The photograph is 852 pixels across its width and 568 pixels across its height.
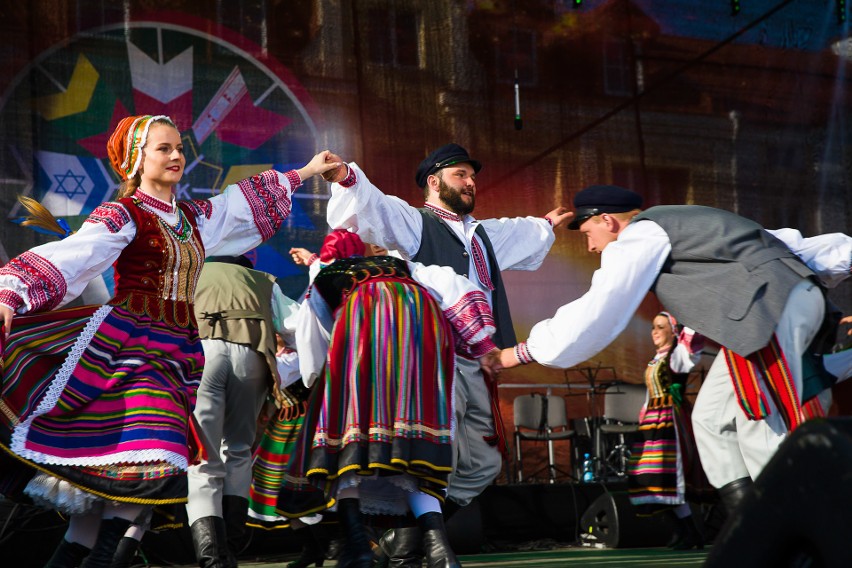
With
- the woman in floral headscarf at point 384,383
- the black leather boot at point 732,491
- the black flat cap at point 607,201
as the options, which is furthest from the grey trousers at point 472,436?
the black leather boot at point 732,491

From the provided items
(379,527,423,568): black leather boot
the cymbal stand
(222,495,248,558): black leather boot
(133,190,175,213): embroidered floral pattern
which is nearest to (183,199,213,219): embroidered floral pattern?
(133,190,175,213): embroidered floral pattern

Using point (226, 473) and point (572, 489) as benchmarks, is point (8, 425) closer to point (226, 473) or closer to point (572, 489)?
point (226, 473)

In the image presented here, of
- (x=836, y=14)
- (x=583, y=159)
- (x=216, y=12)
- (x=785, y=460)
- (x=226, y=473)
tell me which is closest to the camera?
(x=785, y=460)

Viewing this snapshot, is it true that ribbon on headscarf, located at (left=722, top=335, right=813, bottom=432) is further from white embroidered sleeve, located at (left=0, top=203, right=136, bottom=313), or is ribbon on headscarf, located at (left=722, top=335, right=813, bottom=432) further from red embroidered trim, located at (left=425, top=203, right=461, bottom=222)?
white embroidered sleeve, located at (left=0, top=203, right=136, bottom=313)

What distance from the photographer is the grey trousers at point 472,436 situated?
10.7 ft

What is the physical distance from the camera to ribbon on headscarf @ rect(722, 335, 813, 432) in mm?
2576

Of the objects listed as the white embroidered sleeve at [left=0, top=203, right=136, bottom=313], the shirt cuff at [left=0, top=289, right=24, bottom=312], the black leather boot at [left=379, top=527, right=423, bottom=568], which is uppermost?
the white embroidered sleeve at [left=0, top=203, right=136, bottom=313]

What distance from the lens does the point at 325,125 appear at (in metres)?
6.38

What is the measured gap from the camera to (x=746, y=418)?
2.85 m

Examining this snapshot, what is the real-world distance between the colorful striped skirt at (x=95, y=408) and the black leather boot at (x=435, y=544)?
2.14ft

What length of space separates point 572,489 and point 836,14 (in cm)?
440

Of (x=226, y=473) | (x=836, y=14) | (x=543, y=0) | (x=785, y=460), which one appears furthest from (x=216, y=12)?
(x=785, y=460)

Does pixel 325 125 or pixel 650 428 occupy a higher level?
pixel 325 125

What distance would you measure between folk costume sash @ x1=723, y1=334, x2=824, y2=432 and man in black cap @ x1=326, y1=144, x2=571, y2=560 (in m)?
0.89
